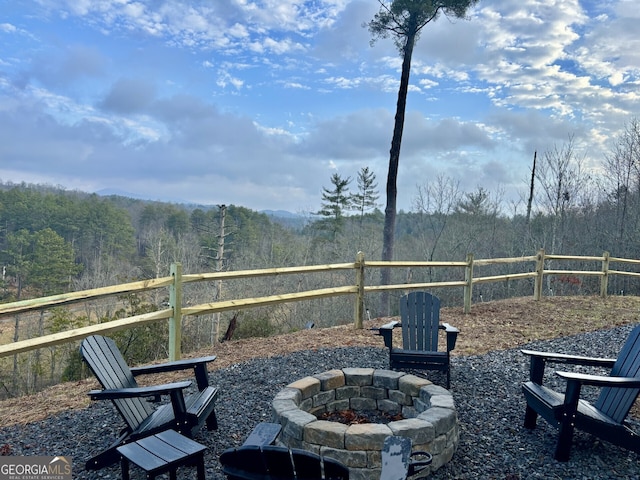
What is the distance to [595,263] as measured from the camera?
55.5ft

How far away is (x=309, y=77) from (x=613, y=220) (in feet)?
41.1

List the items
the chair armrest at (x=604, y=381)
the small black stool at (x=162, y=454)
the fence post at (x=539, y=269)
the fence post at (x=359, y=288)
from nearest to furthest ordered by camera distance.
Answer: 1. the small black stool at (x=162, y=454)
2. the chair armrest at (x=604, y=381)
3. the fence post at (x=359, y=288)
4. the fence post at (x=539, y=269)

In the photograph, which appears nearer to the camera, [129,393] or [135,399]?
[129,393]

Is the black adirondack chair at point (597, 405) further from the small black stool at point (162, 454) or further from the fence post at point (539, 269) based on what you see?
the fence post at point (539, 269)

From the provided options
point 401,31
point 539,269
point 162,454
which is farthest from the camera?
point 401,31

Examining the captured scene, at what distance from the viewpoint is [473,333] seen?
20.3 ft

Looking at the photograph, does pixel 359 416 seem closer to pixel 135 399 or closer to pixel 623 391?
pixel 135 399

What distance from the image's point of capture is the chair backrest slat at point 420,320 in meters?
4.43

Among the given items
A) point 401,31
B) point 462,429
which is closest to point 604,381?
point 462,429

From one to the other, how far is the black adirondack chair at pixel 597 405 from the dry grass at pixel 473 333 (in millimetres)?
2102

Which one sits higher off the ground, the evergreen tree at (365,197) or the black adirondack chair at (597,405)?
the evergreen tree at (365,197)

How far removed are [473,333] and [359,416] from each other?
349 cm

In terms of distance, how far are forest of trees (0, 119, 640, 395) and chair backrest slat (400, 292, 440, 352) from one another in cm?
623

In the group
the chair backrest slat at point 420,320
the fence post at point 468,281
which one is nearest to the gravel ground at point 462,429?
the chair backrest slat at point 420,320
